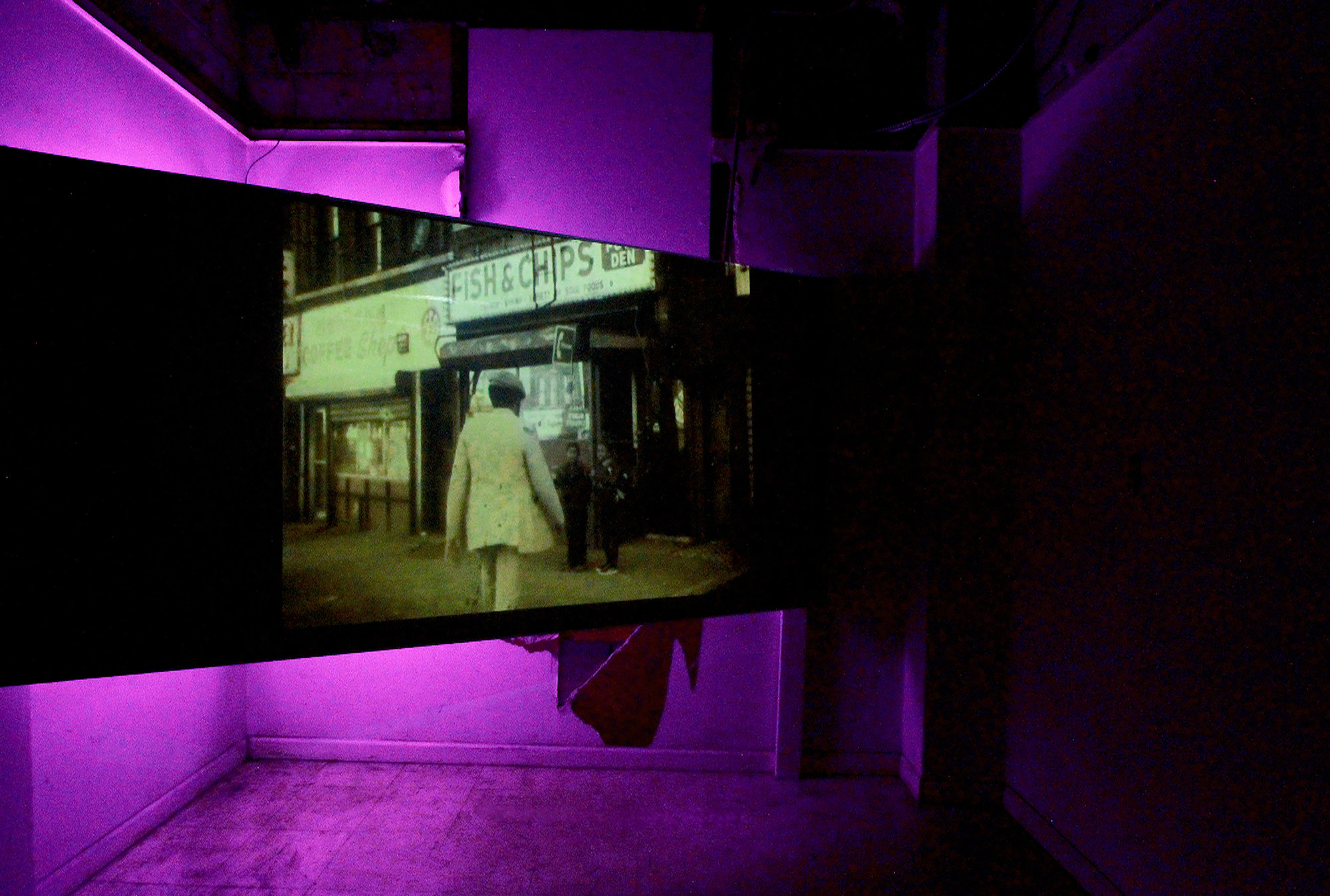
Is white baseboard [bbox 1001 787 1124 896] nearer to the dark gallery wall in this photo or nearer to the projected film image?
the dark gallery wall

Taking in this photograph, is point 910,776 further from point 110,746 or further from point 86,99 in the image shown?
point 86,99

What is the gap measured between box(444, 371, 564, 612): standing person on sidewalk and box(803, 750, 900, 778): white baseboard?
1.64m

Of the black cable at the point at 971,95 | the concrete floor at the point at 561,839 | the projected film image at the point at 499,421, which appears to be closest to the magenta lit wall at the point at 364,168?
the projected film image at the point at 499,421

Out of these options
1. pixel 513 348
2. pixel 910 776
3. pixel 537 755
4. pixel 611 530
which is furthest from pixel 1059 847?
pixel 513 348

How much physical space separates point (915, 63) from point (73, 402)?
3.25m

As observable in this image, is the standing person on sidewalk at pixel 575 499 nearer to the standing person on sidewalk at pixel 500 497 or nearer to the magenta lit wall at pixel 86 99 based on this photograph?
the standing person on sidewalk at pixel 500 497

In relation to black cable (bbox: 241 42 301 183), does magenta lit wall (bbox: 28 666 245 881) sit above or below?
below

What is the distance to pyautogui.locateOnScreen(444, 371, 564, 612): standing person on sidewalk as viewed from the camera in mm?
1968

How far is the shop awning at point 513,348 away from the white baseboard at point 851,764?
6.57 feet

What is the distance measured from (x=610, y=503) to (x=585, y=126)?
175 centimetres

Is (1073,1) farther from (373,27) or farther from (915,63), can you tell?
(373,27)

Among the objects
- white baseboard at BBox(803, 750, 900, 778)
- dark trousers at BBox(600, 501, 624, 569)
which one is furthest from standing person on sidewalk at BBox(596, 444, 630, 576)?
white baseboard at BBox(803, 750, 900, 778)

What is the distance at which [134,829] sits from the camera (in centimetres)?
222

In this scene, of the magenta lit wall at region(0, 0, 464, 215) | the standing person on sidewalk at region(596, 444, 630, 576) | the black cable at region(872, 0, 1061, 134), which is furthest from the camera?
the black cable at region(872, 0, 1061, 134)
